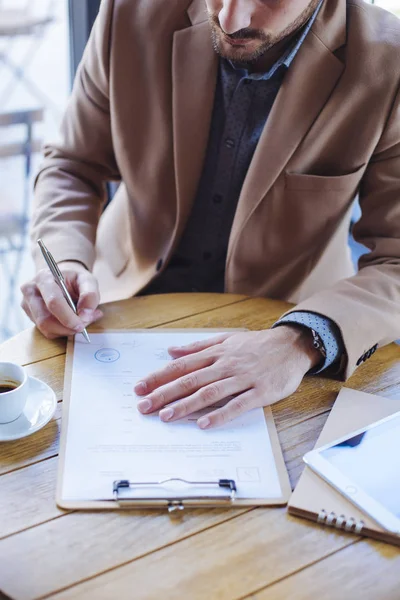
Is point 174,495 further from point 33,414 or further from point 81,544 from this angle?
point 33,414

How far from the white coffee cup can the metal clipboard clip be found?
0.21m

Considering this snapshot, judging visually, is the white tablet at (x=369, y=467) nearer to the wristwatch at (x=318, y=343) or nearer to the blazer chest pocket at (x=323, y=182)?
the wristwatch at (x=318, y=343)

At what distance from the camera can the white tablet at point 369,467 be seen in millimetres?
948

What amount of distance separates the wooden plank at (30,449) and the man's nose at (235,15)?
785 millimetres

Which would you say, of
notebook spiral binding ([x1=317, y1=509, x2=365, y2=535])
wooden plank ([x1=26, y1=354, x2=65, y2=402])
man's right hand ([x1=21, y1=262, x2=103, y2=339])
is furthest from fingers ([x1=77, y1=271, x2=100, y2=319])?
notebook spiral binding ([x1=317, y1=509, x2=365, y2=535])

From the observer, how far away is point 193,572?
2.78 ft

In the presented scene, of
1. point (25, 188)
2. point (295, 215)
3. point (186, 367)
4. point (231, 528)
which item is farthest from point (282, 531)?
point (25, 188)

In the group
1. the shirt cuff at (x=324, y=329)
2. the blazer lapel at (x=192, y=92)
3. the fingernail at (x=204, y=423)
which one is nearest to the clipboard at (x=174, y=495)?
the fingernail at (x=204, y=423)

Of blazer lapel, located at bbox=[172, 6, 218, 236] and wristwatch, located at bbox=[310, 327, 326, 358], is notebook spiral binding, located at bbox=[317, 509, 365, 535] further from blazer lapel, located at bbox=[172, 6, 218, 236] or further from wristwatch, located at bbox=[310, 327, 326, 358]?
blazer lapel, located at bbox=[172, 6, 218, 236]

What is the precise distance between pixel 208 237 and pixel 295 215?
0.76 feet

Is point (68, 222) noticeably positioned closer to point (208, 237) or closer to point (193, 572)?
point (208, 237)

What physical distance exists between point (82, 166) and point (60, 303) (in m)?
0.52

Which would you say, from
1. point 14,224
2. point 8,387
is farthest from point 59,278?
point 14,224

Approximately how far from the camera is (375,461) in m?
1.03
